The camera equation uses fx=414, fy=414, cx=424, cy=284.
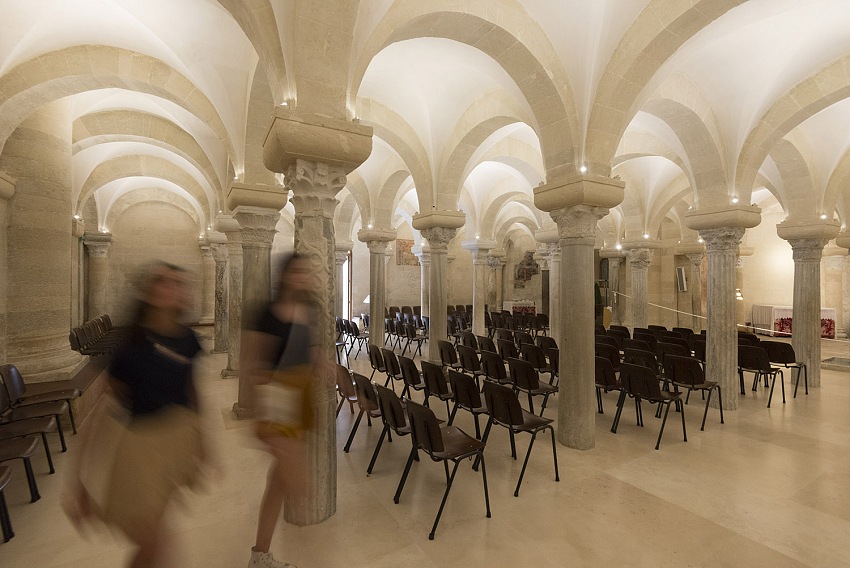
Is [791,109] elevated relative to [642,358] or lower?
elevated

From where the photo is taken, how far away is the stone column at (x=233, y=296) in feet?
23.7

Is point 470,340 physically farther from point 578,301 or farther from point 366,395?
point 366,395

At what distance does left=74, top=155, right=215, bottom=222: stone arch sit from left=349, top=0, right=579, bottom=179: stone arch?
9.61 metres

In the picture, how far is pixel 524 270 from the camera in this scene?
2459 centimetres

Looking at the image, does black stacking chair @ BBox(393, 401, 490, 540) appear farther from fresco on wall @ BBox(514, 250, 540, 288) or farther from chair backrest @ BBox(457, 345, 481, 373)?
fresco on wall @ BBox(514, 250, 540, 288)

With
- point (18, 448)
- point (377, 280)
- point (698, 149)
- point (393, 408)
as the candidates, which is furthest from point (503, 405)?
point (377, 280)

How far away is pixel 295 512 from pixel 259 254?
3.68 m

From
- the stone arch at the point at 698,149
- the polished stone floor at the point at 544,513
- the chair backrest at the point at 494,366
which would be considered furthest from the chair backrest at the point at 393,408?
the stone arch at the point at 698,149

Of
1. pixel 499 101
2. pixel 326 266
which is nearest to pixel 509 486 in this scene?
pixel 326 266

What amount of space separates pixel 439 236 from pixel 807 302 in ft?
23.8

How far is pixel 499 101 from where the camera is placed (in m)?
6.72

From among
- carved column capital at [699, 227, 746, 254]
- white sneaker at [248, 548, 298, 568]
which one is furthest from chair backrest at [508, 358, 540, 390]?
carved column capital at [699, 227, 746, 254]

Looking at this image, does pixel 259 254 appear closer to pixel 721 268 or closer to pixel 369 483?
pixel 369 483

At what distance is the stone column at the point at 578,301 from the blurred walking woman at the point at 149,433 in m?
3.92
